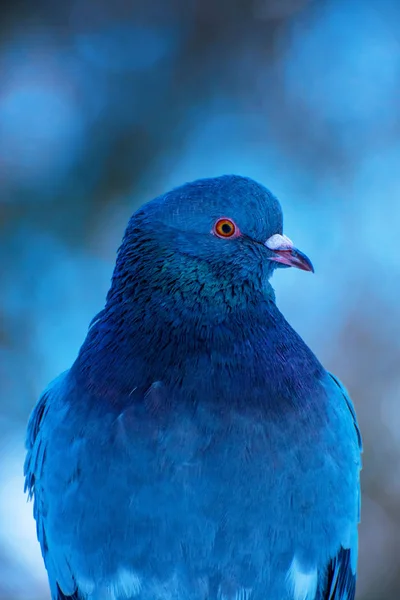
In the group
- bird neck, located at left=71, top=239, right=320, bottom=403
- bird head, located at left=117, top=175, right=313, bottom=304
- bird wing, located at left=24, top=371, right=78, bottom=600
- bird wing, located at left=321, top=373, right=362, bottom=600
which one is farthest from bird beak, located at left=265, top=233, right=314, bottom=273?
bird wing, located at left=24, top=371, right=78, bottom=600

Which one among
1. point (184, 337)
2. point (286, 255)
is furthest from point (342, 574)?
point (286, 255)

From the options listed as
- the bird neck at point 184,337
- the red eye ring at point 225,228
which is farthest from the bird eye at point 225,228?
the bird neck at point 184,337

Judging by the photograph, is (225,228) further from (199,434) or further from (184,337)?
(199,434)

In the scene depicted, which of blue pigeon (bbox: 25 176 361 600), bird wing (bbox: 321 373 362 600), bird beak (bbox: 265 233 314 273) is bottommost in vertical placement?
bird wing (bbox: 321 373 362 600)

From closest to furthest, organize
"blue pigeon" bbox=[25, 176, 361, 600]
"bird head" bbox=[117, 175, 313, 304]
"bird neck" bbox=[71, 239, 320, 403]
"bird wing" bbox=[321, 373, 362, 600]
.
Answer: "blue pigeon" bbox=[25, 176, 361, 600] < "bird neck" bbox=[71, 239, 320, 403] < "bird head" bbox=[117, 175, 313, 304] < "bird wing" bbox=[321, 373, 362, 600]

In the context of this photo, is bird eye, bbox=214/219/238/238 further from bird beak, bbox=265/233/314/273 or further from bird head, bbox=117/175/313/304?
bird beak, bbox=265/233/314/273

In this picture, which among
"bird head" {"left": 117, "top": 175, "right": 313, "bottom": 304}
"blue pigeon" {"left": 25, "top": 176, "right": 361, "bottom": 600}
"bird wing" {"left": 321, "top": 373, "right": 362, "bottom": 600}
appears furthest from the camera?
"bird wing" {"left": 321, "top": 373, "right": 362, "bottom": 600}

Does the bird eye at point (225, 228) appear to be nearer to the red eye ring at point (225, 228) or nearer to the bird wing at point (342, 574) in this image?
the red eye ring at point (225, 228)
